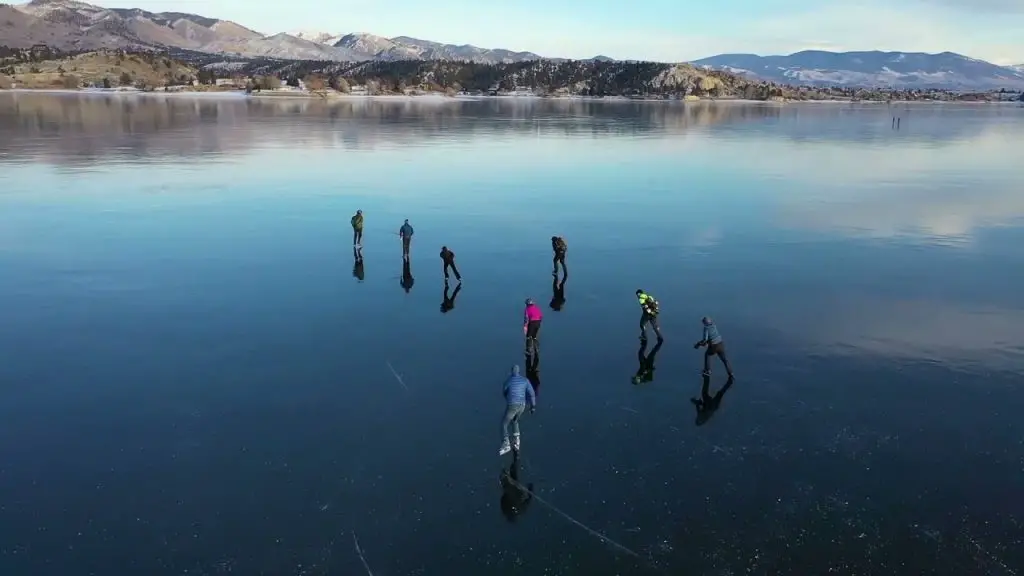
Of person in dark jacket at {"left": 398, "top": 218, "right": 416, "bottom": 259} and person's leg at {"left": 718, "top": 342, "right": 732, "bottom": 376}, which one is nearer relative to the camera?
person's leg at {"left": 718, "top": 342, "right": 732, "bottom": 376}

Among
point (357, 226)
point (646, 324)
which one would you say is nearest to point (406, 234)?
point (357, 226)

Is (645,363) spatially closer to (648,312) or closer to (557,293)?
(648,312)

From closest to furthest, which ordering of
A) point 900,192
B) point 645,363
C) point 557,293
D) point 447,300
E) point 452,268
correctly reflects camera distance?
point 645,363 < point 447,300 < point 557,293 < point 452,268 < point 900,192

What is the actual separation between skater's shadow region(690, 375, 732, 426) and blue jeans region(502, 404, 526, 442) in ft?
12.4

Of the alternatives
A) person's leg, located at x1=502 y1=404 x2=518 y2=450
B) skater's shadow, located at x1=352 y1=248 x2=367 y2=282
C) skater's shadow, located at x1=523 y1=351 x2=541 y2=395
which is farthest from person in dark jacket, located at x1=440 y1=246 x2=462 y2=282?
person's leg, located at x1=502 y1=404 x2=518 y2=450

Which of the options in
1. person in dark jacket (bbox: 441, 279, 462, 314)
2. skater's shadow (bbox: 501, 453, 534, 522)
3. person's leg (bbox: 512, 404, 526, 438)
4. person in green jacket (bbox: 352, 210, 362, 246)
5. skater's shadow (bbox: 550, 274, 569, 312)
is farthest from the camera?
person in green jacket (bbox: 352, 210, 362, 246)

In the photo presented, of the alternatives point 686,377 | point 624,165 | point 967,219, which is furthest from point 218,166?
point 967,219

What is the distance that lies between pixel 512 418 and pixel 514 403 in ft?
0.97

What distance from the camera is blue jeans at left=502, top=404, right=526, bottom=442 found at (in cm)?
1163

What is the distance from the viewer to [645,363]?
53.0 ft

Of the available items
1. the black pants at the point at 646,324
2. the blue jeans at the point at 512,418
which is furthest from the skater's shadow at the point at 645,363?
the blue jeans at the point at 512,418

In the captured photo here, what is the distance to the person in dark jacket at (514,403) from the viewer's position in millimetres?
11648

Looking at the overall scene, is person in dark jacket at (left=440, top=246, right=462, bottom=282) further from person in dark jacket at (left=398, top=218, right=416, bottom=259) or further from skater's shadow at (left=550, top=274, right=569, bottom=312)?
skater's shadow at (left=550, top=274, right=569, bottom=312)

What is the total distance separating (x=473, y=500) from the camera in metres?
10.9
